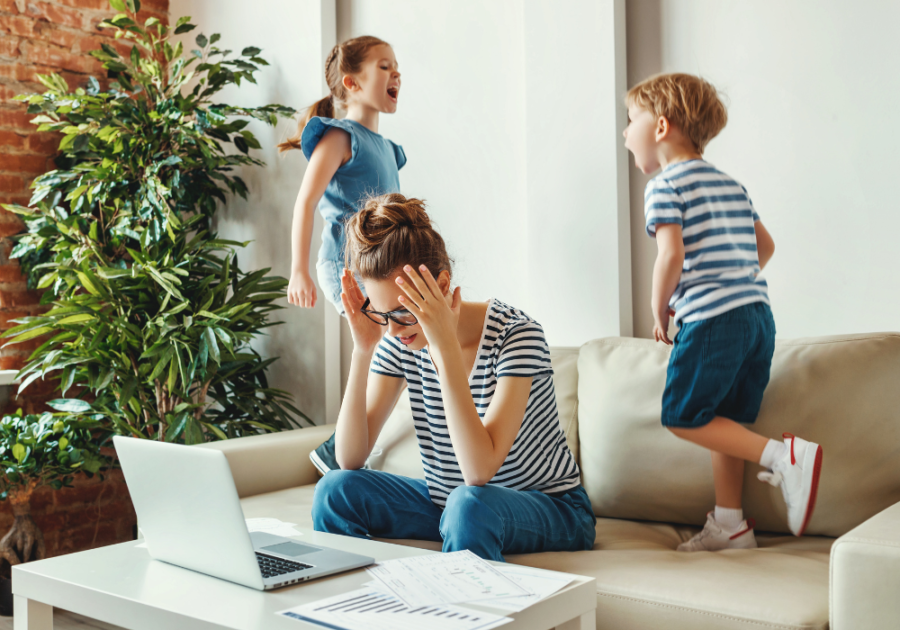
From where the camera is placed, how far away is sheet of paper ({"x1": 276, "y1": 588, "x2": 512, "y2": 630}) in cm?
89

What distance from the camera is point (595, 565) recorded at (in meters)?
1.48

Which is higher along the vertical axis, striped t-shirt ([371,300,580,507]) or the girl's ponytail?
the girl's ponytail

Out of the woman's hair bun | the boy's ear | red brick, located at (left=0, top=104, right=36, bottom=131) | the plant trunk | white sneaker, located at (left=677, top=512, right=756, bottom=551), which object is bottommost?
the plant trunk

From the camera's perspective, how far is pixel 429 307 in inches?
55.6

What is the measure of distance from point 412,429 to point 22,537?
1.40 meters

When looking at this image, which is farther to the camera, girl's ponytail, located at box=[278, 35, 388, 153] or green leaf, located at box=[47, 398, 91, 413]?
green leaf, located at box=[47, 398, 91, 413]

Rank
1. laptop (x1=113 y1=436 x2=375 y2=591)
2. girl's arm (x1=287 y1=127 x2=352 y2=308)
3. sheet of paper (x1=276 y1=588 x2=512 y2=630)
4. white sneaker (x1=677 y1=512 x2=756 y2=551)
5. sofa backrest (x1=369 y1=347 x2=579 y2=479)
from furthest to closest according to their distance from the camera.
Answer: girl's arm (x1=287 y1=127 x2=352 y2=308)
sofa backrest (x1=369 y1=347 x2=579 y2=479)
white sneaker (x1=677 y1=512 x2=756 y2=551)
laptop (x1=113 y1=436 x2=375 y2=591)
sheet of paper (x1=276 y1=588 x2=512 y2=630)

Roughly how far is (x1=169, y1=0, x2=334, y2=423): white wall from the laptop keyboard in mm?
1791

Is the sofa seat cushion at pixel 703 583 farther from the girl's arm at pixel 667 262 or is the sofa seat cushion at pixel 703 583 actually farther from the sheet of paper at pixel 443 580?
the girl's arm at pixel 667 262

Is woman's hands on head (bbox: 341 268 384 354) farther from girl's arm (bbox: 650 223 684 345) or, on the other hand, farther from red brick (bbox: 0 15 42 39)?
red brick (bbox: 0 15 42 39)

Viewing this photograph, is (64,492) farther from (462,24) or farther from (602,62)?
(602,62)

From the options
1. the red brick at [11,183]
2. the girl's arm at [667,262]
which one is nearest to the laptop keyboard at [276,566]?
the girl's arm at [667,262]

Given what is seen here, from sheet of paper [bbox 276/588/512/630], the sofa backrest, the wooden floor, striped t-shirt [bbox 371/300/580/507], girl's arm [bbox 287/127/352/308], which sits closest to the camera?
sheet of paper [bbox 276/588/512/630]

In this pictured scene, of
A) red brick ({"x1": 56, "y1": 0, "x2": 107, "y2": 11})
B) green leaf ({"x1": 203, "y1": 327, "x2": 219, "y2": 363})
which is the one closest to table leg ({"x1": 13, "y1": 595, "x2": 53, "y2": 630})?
green leaf ({"x1": 203, "y1": 327, "x2": 219, "y2": 363})
